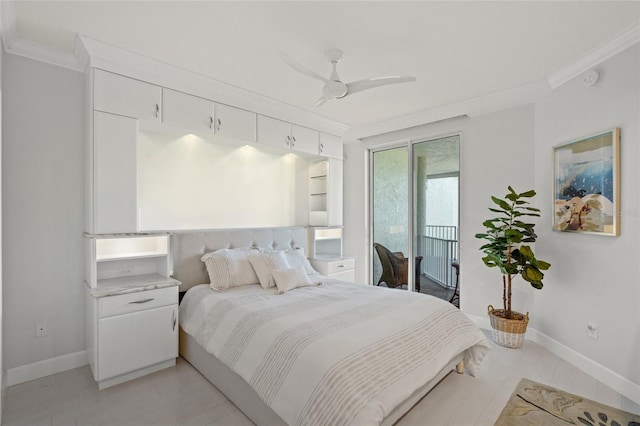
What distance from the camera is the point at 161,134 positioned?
3268 mm

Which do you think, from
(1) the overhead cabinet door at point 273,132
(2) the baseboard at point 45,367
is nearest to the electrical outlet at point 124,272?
(2) the baseboard at point 45,367

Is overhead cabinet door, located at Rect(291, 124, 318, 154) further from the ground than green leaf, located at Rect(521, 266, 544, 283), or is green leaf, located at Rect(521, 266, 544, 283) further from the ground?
overhead cabinet door, located at Rect(291, 124, 318, 154)

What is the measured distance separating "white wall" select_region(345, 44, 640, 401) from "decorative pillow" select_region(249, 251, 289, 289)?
2368 mm

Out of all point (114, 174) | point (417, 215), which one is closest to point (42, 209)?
point (114, 174)

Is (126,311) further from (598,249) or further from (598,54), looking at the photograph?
(598,54)

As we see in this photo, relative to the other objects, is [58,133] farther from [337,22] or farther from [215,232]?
[337,22]

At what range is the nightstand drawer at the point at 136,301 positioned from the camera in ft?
8.13

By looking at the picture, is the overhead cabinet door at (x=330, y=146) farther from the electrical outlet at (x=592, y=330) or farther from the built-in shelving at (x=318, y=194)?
the electrical outlet at (x=592, y=330)

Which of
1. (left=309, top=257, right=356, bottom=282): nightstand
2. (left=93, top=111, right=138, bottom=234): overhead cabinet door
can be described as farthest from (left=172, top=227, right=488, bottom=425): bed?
(left=309, top=257, right=356, bottom=282): nightstand

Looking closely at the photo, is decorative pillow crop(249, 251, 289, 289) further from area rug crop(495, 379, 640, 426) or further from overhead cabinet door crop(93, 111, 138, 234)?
area rug crop(495, 379, 640, 426)

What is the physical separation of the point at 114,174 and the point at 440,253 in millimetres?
3934

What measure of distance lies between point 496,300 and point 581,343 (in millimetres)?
935

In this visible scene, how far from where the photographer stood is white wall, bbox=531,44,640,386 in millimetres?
2418

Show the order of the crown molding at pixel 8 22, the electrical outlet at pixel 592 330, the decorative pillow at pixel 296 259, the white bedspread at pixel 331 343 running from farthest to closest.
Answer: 1. the decorative pillow at pixel 296 259
2. the electrical outlet at pixel 592 330
3. the crown molding at pixel 8 22
4. the white bedspread at pixel 331 343
